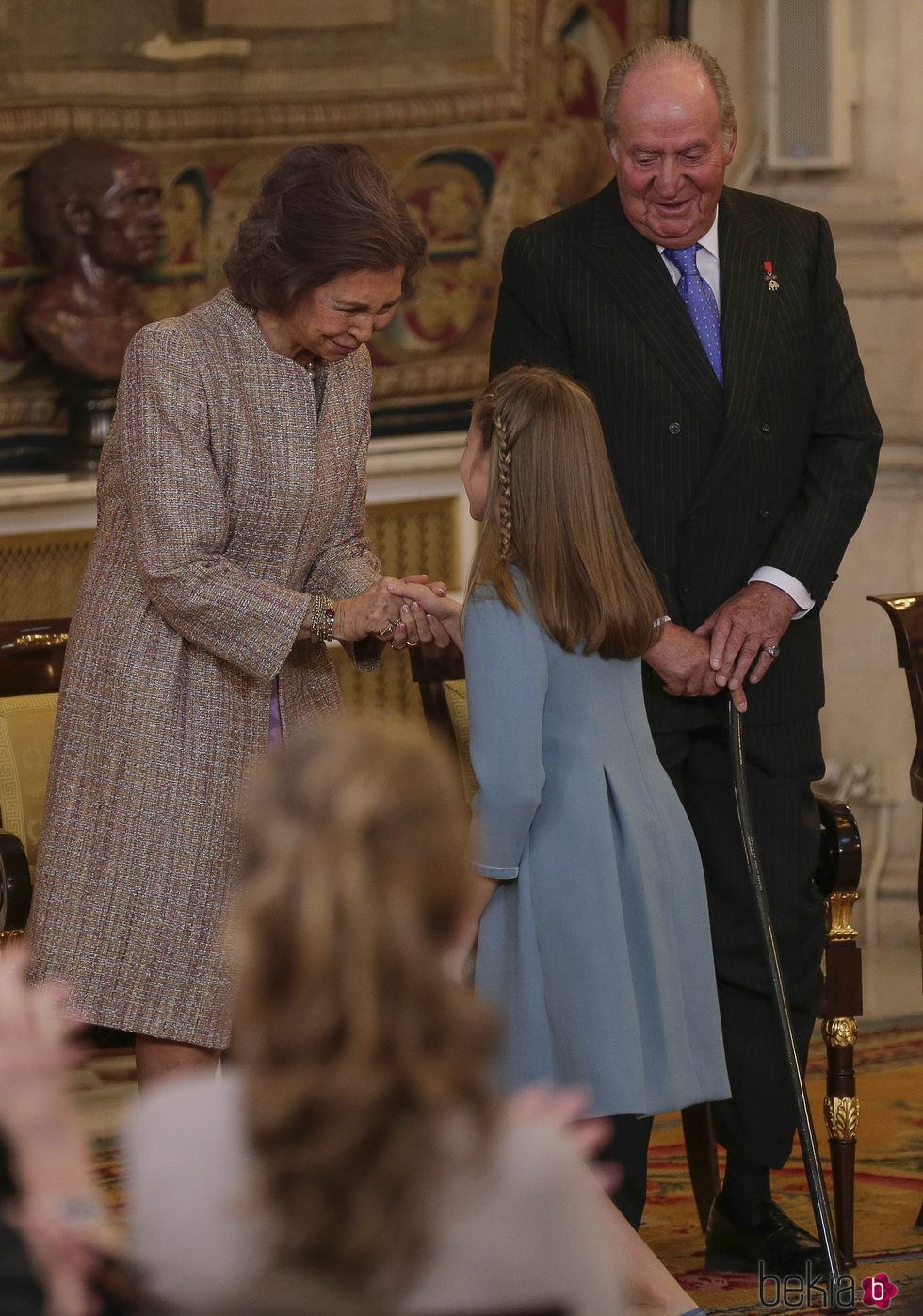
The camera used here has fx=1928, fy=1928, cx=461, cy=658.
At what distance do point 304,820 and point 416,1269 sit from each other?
0.33 metres

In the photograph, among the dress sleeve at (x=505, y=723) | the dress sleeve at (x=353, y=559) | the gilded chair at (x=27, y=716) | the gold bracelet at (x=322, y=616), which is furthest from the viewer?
the gilded chair at (x=27, y=716)

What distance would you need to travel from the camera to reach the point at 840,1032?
349 cm

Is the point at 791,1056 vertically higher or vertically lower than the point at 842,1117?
higher

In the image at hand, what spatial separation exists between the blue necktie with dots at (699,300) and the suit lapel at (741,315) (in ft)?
0.10

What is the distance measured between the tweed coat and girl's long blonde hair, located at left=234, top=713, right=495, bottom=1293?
4.81 ft

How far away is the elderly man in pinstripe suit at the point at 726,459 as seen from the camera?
3.30 metres

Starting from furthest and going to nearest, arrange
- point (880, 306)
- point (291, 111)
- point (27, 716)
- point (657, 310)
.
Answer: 1. point (880, 306)
2. point (291, 111)
3. point (27, 716)
4. point (657, 310)

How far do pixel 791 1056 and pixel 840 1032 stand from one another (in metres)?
0.34

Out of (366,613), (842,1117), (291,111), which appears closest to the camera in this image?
(366,613)

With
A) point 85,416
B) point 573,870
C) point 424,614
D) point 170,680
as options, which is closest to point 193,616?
point 170,680

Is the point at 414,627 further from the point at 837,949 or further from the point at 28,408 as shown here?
the point at 28,408
